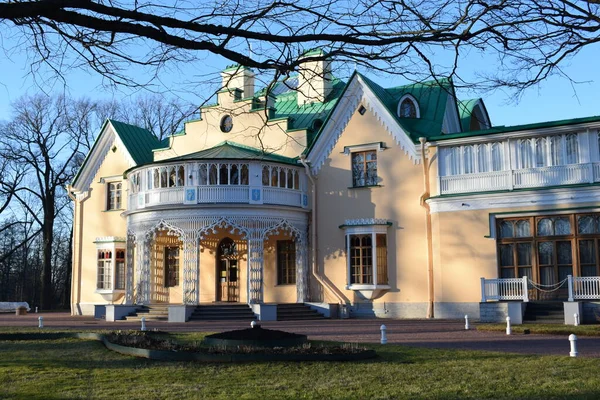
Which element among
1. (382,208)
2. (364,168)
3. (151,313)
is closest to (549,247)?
(382,208)

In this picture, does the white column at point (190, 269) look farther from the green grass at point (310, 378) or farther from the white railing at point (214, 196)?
the green grass at point (310, 378)

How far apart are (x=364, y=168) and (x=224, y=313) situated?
Answer: 26.0ft

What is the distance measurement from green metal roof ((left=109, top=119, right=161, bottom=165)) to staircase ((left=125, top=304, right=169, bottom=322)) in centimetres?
865

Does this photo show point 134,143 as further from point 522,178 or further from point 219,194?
point 522,178

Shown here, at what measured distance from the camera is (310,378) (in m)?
9.44

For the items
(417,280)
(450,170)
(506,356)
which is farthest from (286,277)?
(506,356)

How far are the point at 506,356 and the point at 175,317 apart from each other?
15.2 meters

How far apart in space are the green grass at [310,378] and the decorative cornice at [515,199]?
1215 cm

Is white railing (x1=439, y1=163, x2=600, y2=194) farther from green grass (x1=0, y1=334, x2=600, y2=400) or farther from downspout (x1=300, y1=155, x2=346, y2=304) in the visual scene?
green grass (x1=0, y1=334, x2=600, y2=400)

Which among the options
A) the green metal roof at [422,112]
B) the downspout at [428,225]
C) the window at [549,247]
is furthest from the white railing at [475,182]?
the green metal roof at [422,112]

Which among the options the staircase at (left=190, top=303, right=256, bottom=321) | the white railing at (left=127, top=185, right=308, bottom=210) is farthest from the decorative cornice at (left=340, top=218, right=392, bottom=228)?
the staircase at (left=190, top=303, right=256, bottom=321)

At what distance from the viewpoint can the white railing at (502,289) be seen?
22.9 metres

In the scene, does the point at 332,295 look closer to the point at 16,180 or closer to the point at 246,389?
the point at 246,389

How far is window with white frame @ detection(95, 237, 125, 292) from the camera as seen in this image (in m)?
32.3
